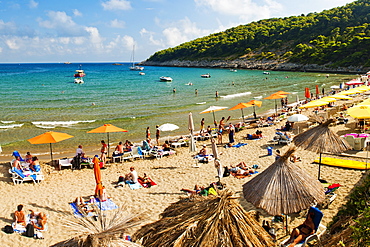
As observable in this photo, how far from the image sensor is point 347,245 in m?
5.06

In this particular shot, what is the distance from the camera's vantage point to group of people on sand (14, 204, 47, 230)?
8.45 m

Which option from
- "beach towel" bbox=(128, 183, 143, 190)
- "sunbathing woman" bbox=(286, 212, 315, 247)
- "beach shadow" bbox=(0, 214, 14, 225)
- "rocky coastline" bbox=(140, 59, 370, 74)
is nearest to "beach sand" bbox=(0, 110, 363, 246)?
"beach shadow" bbox=(0, 214, 14, 225)

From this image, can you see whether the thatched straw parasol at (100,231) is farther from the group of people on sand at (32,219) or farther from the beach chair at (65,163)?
the beach chair at (65,163)

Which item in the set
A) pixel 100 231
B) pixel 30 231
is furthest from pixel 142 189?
pixel 100 231

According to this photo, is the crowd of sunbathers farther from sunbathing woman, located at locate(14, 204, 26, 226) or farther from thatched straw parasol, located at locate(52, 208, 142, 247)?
thatched straw parasol, located at locate(52, 208, 142, 247)

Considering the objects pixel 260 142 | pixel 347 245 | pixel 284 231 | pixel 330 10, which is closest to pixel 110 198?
pixel 284 231

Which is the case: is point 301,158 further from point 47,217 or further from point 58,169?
point 58,169

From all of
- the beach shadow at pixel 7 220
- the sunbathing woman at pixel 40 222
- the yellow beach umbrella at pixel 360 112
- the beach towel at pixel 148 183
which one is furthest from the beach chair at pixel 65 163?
the yellow beach umbrella at pixel 360 112

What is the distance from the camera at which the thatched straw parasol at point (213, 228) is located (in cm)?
439

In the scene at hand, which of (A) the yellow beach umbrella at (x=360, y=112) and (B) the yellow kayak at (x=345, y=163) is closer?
(B) the yellow kayak at (x=345, y=163)

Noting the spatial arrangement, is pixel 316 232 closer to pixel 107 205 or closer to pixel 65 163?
pixel 107 205

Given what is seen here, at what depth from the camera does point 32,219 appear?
28.2ft

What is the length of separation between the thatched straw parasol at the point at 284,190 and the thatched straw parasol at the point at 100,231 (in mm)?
3028

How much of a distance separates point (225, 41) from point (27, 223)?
134m
